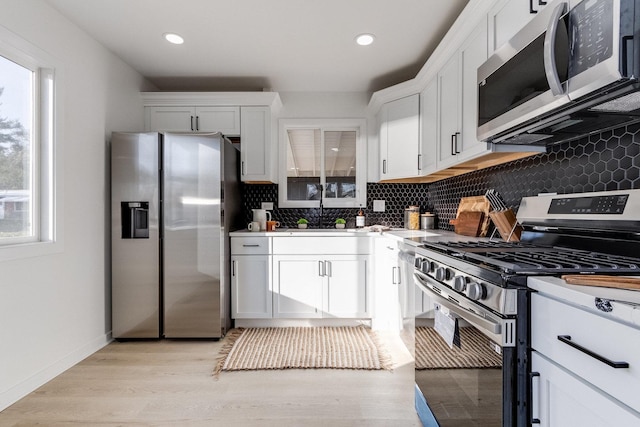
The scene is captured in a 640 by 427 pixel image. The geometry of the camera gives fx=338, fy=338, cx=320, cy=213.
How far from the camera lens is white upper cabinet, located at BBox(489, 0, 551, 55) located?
4.97ft

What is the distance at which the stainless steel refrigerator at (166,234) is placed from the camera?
2.85 metres

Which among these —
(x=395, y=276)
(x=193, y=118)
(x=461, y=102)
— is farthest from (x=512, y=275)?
(x=193, y=118)

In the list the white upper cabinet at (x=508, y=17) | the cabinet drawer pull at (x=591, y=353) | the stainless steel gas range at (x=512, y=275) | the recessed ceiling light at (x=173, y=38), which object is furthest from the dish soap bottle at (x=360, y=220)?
the cabinet drawer pull at (x=591, y=353)

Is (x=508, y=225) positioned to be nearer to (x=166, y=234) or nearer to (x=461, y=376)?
(x=461, y=376)

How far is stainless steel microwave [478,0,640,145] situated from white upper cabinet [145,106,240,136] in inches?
97.4

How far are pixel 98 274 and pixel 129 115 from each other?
150cm

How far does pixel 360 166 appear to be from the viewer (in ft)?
12.5

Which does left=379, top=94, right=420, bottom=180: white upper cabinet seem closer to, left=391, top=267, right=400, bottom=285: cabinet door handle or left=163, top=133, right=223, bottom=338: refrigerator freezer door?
left=391, top=267, right=400, bottom=285: cabinet door handle

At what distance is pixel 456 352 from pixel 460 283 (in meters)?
0.29

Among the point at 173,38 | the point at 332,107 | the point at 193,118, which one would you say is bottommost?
the point at 193,118

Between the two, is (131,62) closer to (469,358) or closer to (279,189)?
(279,189)

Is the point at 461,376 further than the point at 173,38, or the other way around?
the point at 173,38

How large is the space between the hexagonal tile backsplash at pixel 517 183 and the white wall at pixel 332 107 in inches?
16.3

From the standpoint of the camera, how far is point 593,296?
0.73m
